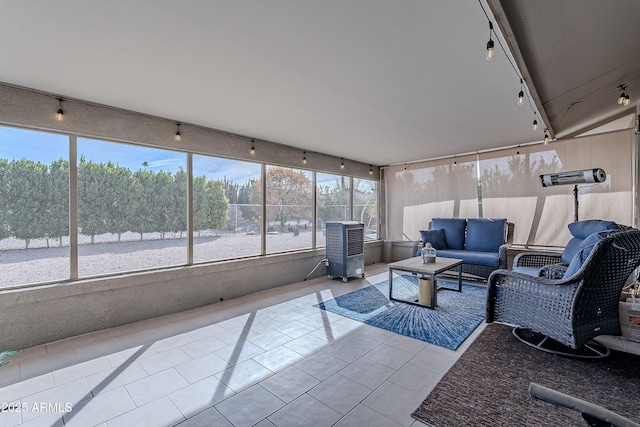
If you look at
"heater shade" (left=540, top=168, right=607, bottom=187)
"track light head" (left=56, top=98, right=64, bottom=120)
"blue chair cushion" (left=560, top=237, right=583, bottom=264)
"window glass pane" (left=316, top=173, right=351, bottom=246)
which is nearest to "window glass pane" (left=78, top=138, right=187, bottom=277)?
"track light head" (left=56, top=98, right=64, bottom=120)

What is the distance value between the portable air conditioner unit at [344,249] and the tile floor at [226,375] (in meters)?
1.83

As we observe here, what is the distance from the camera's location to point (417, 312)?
11.9ft

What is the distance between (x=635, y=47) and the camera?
234cm

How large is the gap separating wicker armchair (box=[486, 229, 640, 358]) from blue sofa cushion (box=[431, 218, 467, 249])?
311 cm

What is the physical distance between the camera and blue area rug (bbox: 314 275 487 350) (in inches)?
119

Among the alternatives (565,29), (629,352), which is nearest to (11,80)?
(565,29)

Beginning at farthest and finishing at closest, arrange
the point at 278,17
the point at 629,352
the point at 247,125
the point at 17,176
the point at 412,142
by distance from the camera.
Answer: the point at 412,142
the point at 247,125
the point at 17,176
the point at 629,352
the point at 278,17

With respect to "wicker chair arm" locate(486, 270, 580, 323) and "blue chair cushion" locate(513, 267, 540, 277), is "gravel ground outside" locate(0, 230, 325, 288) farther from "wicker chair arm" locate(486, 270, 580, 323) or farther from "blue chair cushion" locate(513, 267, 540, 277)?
"blue chair cushion" locate(513, 267, 540, 277)

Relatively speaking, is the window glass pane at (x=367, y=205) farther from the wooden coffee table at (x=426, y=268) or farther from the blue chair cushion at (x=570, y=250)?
the blue chair cushion at (x=570, y=250)

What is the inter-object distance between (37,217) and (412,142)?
5005 millimetres

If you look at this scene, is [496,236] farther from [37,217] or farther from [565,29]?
[37,217]

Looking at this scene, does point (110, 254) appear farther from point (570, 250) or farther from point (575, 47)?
point (570, 250)

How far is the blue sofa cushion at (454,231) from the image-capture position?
18.9 ft

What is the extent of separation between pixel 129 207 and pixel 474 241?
218 inches
